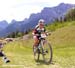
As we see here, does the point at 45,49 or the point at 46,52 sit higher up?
the point at 45,49

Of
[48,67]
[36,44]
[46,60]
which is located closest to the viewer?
[48,67]

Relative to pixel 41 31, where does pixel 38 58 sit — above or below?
below

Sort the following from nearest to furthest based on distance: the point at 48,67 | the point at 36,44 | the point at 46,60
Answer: the point at 48,67 → the point at 46,60 → the point at 36,44

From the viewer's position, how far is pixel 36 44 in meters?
20.8

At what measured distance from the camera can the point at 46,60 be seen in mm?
19344

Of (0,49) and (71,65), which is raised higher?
(0,49)

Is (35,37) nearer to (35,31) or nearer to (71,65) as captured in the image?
(35,31)

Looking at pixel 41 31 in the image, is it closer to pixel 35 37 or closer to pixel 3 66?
pixel 35 37

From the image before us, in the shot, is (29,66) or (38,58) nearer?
(29,66)

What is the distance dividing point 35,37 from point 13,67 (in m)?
2.94

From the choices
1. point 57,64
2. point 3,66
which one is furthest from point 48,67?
point 3,66

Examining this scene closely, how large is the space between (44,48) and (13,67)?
2429 millimetres

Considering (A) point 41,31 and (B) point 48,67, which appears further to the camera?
(A) point 41,31

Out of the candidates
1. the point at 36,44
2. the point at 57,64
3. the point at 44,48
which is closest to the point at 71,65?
the point at 57,64
